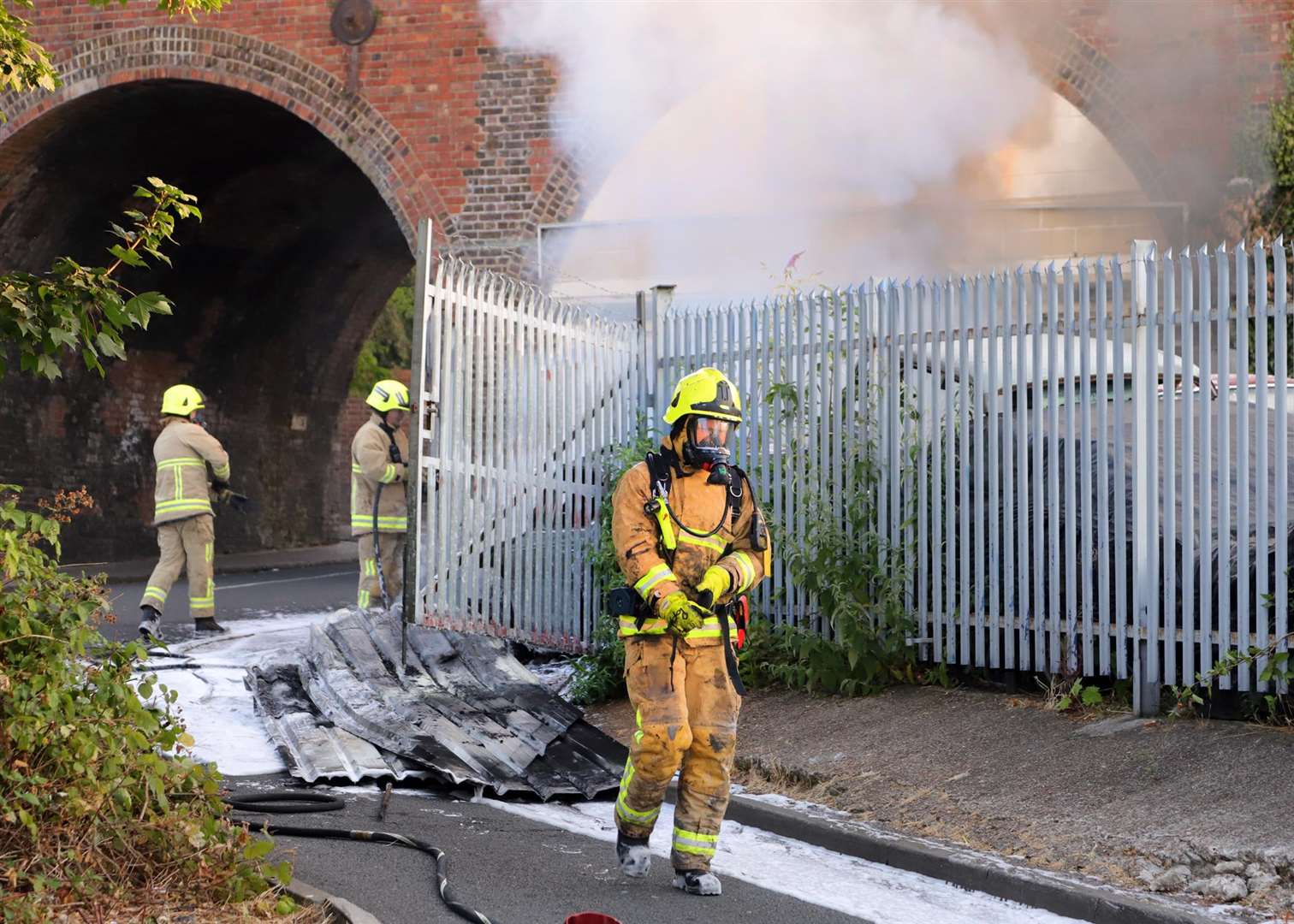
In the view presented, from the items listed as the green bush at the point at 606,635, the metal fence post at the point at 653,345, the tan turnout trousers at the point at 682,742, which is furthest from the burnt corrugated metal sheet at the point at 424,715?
the metal fence post at the point at 653,345

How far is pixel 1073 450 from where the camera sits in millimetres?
7410

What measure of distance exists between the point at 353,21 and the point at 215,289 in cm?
720

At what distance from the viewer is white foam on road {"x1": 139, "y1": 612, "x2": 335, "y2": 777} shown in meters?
7.36

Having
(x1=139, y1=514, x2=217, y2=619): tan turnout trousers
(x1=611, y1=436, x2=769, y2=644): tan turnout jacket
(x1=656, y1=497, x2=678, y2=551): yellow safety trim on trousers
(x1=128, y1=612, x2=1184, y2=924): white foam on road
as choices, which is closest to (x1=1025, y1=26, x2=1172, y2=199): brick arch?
(x1=139, y1=514, x2=217, y2=619): tan turnout trousers

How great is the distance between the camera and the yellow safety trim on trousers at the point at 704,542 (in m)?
5.59

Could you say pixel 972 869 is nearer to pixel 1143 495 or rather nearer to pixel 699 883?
pixel 699 883

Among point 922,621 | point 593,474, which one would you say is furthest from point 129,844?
point 593,474

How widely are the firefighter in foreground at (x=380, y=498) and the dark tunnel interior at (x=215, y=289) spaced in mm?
6874

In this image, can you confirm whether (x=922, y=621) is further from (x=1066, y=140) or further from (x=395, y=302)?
(x=395, y=302)

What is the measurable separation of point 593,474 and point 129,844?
17.5ft

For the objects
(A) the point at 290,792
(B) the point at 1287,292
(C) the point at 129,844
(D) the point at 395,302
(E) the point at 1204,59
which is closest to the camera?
(C) the point at 129,844

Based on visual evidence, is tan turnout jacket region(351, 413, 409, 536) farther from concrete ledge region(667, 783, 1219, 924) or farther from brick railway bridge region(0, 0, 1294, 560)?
concrete ledge region(667, 783, 1219, 924)

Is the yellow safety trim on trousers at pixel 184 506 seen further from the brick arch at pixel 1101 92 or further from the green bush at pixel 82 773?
the brick arch at pixel 1101 92

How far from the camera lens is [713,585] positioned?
543 cm
